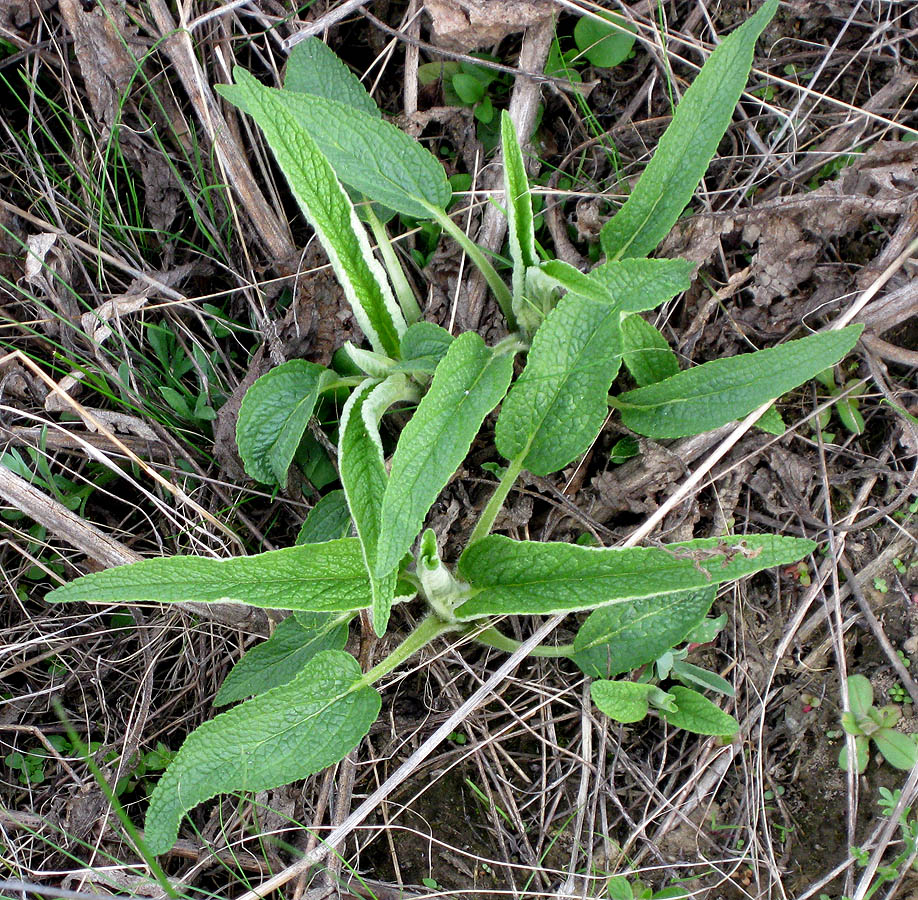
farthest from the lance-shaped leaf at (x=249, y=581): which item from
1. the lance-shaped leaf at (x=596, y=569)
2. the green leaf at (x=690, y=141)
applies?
the green leaf at (x=690, y=141)

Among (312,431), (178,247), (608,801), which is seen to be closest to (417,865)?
(608,801)

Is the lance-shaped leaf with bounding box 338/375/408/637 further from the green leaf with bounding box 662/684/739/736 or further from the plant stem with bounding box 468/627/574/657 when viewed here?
the green leaf with bounding box 662/684/739/736

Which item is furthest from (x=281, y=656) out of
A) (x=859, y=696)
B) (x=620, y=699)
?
(x=859, y=696)

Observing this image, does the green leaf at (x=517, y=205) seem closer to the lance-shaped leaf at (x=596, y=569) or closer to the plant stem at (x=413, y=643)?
the lance-shaped leaf at (x=596, y=569)

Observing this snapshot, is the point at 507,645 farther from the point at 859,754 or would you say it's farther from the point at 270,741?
the point at 859,754

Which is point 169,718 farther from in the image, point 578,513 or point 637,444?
point 637,444

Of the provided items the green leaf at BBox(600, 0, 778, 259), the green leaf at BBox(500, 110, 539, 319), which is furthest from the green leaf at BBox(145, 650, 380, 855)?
the green leaf at BBox(600, 0, 778, 259)
